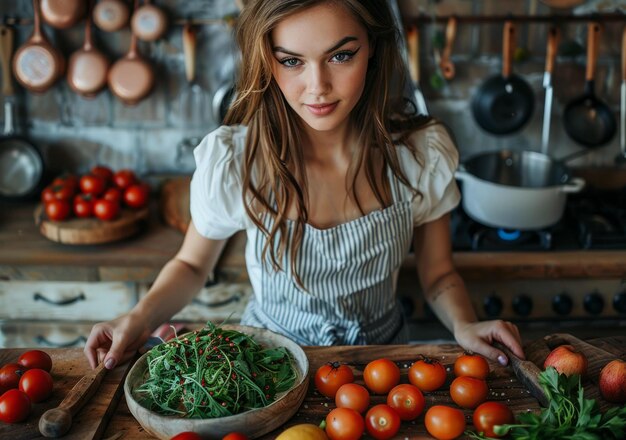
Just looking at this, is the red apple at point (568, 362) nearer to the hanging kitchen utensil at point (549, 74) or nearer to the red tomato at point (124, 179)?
the hanging kitchen utensil at point (549, 74)

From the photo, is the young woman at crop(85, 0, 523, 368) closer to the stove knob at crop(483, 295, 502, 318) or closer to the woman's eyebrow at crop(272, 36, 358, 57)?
the woman's eyebrow at crop(272, 36, 358, 57)

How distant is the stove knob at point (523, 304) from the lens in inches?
89.2

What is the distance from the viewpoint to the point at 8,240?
2348mm

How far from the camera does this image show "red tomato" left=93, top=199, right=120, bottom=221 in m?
2.38

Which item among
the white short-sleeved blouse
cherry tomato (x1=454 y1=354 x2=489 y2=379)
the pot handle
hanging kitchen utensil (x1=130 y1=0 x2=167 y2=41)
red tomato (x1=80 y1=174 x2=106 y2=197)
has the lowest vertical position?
cherry tomato (x1=454 y1=354 x2=489 y2=379)

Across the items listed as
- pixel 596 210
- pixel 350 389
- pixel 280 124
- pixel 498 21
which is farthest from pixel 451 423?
pixel 498 21

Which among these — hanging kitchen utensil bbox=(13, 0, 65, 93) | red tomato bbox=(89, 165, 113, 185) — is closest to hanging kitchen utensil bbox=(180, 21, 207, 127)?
red tomato bbox=(89, 165, 113, 185)

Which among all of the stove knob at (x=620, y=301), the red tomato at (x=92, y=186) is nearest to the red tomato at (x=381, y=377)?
the stove knob at (x=620, y=301)

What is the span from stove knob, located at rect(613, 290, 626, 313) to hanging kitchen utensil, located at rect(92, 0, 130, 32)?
6.78 ft

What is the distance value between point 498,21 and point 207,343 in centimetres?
195

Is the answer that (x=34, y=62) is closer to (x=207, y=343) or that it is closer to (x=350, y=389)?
(x=207, y=343)

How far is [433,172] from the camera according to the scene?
5.77 feet

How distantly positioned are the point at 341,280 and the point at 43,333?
1239mm

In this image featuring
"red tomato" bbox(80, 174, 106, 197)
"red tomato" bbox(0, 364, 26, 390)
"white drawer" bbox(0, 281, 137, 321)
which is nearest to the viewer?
"red tomato" bbox(0, 364, 26, 390)
